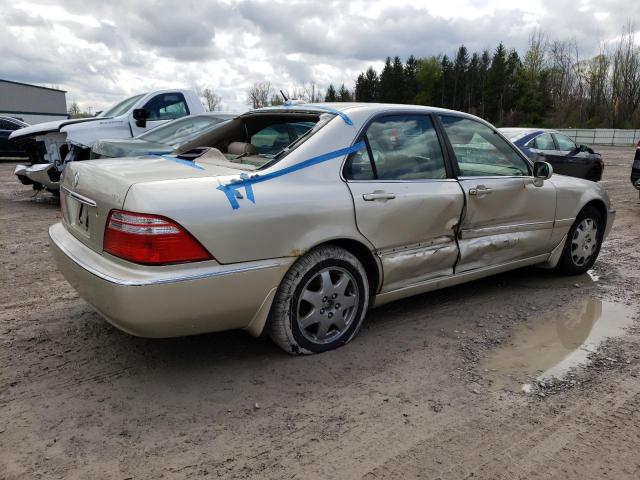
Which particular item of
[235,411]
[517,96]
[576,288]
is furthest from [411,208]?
[517,96]

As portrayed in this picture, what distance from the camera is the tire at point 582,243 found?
5.12 metres

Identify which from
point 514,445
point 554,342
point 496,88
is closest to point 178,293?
point 514,445

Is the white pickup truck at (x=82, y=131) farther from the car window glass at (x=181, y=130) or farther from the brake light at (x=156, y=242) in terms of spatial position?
the brake light at (x=156, y=242)

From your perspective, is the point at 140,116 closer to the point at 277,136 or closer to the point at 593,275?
the point at 277,136

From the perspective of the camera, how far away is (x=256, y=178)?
3.10 metres

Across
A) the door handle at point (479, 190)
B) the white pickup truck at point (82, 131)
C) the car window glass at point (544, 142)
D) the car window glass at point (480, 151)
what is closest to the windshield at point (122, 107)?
the white pickup truck at point (82, 131)

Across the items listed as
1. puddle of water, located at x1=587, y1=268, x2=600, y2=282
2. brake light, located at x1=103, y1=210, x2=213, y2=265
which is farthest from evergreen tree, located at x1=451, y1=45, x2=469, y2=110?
brake light, located at x1=103, y1=210, x2=213, y2=265

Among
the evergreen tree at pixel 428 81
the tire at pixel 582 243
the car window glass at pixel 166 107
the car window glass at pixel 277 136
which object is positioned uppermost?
the evergreen tree at pixel 428 81

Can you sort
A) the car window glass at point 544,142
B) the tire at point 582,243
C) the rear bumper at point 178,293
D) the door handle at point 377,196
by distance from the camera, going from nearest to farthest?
the rear bumper at point 178,293
the door handle at point 377,196
the tire at point 582,243
the car window glass at point 544,142

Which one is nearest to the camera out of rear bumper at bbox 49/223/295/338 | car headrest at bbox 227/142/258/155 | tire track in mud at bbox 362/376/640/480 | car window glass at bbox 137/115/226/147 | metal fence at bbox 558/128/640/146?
tire track in mud at bbox 362/376/640/480

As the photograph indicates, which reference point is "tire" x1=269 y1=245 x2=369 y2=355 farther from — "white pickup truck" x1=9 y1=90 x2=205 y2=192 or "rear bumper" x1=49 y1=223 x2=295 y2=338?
"white pickup truck" x1=9 y1=90 x2=205 y2=192

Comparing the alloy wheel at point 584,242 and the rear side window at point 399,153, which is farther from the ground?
the rear side window at point 399,153

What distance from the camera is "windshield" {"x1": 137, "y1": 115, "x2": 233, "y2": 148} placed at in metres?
7.49

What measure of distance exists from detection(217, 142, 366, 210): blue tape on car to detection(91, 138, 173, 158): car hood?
3.88 meters
